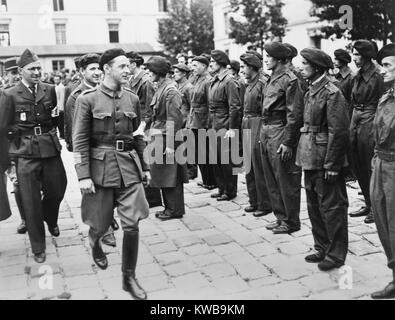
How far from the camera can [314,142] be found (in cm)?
477

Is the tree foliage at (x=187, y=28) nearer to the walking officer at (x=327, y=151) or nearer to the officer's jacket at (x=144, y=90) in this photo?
the officer's jacket at (x=144, y=90)

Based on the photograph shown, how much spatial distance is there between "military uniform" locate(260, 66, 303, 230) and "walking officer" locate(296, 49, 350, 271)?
626 mm

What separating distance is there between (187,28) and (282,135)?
116ft

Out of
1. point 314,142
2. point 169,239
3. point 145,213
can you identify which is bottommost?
point 169,239

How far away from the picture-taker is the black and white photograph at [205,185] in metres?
4.32

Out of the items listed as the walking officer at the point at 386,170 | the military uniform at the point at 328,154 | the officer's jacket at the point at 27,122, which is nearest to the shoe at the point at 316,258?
the military uniform at the point at 328,154

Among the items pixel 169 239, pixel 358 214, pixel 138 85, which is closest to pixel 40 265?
pixel 169 239

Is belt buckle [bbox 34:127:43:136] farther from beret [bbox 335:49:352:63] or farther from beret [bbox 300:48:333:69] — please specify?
beret [bbox 335:49:352:63]

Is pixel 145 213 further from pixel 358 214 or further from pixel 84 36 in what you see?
pixel 84 36

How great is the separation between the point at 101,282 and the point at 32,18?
31.6 metres

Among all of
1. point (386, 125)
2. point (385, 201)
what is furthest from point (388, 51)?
point (385, 201)

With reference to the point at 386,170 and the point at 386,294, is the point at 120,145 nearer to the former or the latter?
the point at 386,170

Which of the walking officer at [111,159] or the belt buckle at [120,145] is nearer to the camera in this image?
the walking officer at [111,159]

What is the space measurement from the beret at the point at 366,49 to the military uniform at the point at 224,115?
6.01ft
